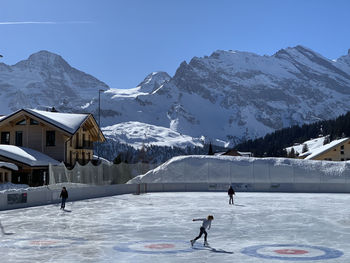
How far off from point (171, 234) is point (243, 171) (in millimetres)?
40892

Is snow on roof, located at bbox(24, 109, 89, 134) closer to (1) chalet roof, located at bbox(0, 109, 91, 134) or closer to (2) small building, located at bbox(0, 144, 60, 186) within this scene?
(1) chalet roof, located at bbox(0, 109, 91, 134)

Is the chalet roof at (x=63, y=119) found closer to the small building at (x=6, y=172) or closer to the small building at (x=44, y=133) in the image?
the small building at (x=44, y=133)

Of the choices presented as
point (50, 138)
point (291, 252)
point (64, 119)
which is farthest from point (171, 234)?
point (64, 119)

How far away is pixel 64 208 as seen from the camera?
34.5 metres

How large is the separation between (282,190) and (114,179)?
59.7 feet

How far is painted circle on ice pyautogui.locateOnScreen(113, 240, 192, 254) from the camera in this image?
17344mm

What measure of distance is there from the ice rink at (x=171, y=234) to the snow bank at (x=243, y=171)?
2664 centimetres

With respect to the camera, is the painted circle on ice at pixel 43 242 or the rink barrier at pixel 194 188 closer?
the painted circle on ice at pixel 43 242

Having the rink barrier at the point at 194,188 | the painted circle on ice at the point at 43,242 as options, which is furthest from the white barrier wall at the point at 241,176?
the painted circle on ice at the point at 43,242

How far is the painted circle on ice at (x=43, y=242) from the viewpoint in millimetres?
18391

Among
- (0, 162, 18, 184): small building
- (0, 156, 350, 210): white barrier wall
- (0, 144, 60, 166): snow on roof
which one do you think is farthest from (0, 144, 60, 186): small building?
(0, 156, 350, 210): white barrier wall

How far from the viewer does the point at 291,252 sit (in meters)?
17.0

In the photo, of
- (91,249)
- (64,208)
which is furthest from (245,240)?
(64,208)

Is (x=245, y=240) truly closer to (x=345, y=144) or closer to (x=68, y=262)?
(x=68, y=262)
